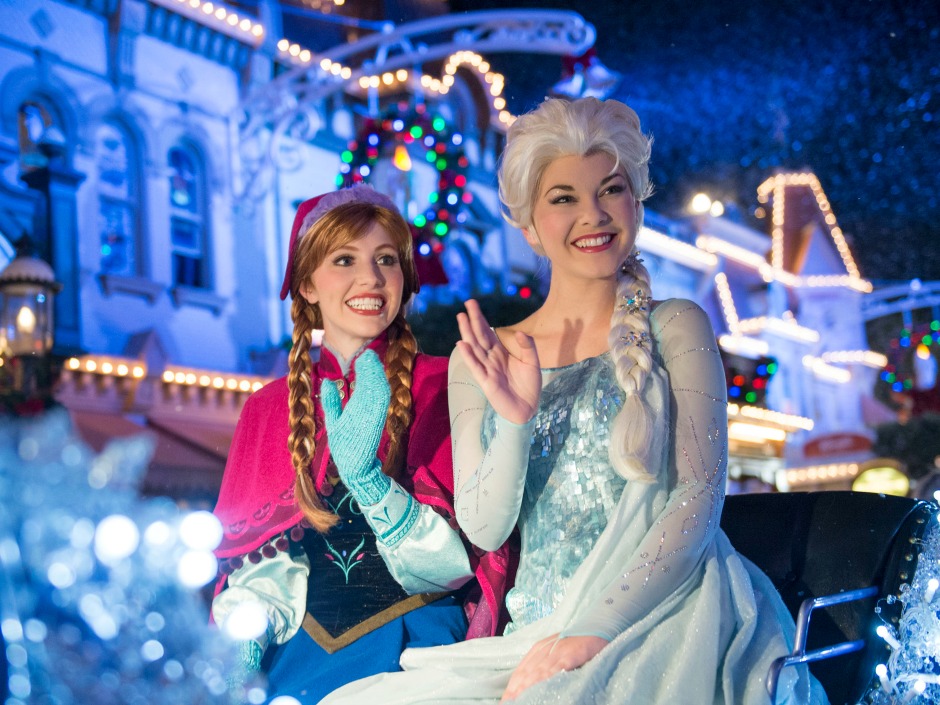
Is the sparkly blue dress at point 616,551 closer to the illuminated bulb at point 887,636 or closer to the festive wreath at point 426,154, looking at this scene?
the illuminated bulb at point 887,636

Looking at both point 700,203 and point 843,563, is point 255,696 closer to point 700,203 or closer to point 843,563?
point 843,563

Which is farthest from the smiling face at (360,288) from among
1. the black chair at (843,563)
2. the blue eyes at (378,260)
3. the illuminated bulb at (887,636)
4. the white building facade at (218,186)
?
the white building facade at (218,186)

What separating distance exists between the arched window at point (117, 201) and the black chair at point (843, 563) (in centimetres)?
513

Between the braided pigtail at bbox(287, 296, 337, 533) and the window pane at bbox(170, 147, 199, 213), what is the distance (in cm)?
485

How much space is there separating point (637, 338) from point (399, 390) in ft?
2.02

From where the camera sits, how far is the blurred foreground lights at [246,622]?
2.16m

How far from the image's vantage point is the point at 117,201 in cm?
654

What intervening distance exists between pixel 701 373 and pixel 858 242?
588 cm

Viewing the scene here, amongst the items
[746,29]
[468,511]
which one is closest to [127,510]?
[468,511]

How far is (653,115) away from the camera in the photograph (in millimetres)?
6668

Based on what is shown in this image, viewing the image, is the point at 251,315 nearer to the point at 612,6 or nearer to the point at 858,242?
the point at 612,6

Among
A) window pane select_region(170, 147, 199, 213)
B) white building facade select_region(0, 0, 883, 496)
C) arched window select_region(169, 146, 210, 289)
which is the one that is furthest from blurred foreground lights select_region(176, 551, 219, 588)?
window pane select_region(170, 147, 199, 213)

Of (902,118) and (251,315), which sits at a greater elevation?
(902,118)

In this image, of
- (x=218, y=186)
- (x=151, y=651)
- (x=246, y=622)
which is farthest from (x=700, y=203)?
(x=151, y=651)
